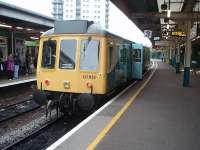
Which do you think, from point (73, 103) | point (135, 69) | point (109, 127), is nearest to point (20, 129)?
point (73, 103)

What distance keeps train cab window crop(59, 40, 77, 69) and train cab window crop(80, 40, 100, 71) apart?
0.27 m

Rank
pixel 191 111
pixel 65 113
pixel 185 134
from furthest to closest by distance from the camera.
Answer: pixel 65 113 < pixel 191 111 < pixel 185 134

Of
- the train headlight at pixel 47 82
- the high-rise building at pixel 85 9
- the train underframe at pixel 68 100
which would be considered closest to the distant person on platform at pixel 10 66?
the train headlight at pixel 47 82

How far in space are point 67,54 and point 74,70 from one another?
0.55m

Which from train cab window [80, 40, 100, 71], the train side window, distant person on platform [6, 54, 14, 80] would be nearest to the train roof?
train cab window [80, 40, 100, 71]

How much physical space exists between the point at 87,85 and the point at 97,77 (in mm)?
377

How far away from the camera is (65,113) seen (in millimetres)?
14109

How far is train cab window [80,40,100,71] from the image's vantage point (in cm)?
1268

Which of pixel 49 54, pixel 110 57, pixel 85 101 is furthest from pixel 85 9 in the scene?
pixel 85 101

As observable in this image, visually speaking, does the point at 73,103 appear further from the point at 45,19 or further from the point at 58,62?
the point at 45,19

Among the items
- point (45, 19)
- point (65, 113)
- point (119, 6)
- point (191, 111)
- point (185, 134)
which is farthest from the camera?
point (45, 19)

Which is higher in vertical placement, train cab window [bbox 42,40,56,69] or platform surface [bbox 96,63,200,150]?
train cab window [bbox 42,40,56,69]

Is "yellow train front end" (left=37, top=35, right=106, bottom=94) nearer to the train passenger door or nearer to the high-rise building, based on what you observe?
the train passenger door

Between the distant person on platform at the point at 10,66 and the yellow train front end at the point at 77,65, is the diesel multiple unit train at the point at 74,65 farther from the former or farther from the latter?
the distant person on platform at the point at 10,66
